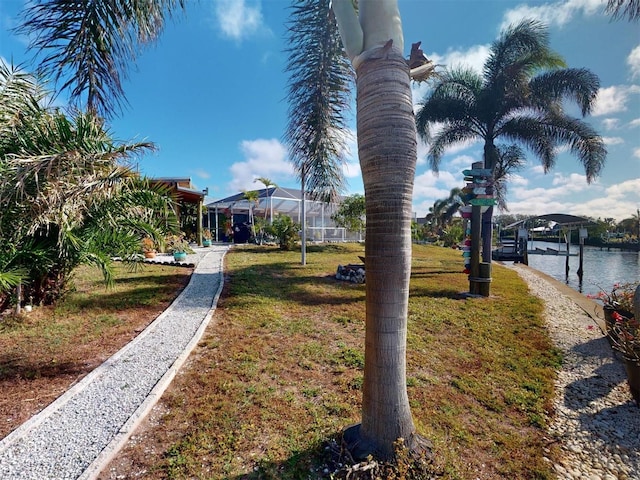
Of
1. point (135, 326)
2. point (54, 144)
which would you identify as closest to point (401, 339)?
point (54, 144)

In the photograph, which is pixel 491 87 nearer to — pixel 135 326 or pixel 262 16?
pixel 262 16

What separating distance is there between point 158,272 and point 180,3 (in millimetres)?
8242

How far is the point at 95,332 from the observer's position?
4.76 m

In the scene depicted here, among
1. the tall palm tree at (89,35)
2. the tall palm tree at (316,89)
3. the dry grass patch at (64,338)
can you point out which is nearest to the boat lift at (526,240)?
the tall palm tree at (316,89)

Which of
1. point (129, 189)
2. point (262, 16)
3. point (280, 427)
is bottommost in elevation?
point (280, 427)

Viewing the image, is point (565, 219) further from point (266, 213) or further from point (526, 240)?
point (266, 213)

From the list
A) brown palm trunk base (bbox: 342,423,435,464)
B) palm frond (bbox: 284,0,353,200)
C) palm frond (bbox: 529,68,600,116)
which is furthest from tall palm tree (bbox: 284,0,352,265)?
palm frond (bbox: 529,68,600,116)

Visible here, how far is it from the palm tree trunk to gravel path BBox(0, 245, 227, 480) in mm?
2158

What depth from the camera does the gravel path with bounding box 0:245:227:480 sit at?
2196mm

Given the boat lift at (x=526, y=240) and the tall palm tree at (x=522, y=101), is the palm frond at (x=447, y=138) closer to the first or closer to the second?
the tall palm tree at (x=522, y=101)

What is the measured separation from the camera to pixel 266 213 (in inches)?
938

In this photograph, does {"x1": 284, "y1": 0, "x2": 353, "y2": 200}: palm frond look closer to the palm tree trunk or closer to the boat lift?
the palm tree trunk

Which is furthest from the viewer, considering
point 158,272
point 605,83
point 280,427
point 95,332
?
point 605,83

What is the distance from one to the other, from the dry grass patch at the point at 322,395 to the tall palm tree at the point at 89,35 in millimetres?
3700
